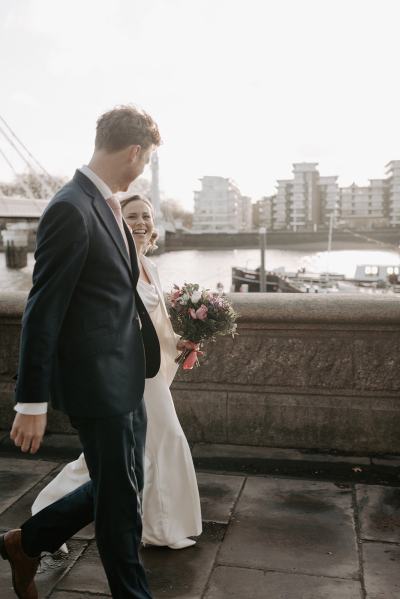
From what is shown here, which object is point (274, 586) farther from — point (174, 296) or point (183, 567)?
point (174, 296)

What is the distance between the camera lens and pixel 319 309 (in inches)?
166

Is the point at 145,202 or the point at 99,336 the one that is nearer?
the point at 99,336

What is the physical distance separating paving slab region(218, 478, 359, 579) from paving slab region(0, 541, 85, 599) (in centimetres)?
60

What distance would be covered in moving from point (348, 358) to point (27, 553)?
7.94 ft

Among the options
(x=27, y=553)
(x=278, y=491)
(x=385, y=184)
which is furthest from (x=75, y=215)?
(x=385, y=184)

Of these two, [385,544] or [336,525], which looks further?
[336,525]

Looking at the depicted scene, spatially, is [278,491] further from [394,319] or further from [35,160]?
[35,160]

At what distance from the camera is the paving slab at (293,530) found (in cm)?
283

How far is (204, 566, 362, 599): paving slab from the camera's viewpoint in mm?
2576

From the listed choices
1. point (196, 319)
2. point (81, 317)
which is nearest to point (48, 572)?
point (196, 319)

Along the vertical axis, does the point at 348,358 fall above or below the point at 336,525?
above

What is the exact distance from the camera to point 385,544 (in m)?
2.96

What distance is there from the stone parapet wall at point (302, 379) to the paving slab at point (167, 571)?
136 centimetres

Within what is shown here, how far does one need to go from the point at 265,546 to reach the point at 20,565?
104 centimetres
